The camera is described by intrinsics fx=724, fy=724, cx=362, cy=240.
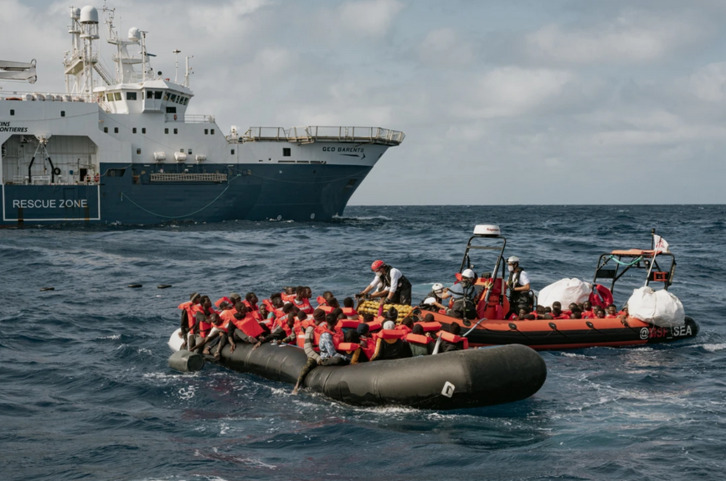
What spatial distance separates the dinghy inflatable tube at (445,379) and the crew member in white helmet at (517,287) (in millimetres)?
6045

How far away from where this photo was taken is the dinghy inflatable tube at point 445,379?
1129 cm

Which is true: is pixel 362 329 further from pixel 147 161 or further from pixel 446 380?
pixel 147 161

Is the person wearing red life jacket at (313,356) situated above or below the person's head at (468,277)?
below

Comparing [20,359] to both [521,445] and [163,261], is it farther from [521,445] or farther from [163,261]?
[163,261]

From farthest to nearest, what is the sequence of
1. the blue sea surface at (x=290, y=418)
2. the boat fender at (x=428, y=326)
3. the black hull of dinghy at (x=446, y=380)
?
1. the boat fender at (x=428, y=326)
2. the black hull of dinghy at (x=446, y=380)
3. the blue sea surface at (x=290, y=418)

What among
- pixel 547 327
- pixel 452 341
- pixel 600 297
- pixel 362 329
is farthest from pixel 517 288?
pixel 362 329

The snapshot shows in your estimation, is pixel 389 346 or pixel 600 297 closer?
pixel 389 346

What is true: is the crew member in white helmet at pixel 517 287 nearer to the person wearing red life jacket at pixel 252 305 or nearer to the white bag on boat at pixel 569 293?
the white bag on boat at pixel 569 293

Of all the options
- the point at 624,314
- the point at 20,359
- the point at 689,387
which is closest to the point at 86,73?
the point at 20,359

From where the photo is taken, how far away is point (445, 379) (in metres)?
11.3

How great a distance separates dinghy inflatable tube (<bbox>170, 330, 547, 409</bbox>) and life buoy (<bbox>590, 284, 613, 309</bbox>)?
24.8ft

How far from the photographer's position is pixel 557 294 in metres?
18.8

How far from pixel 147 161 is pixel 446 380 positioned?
139 ft

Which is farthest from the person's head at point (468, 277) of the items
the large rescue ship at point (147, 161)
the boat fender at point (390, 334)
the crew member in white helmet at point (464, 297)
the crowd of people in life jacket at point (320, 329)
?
the large rescue ship at point (147, 161)
